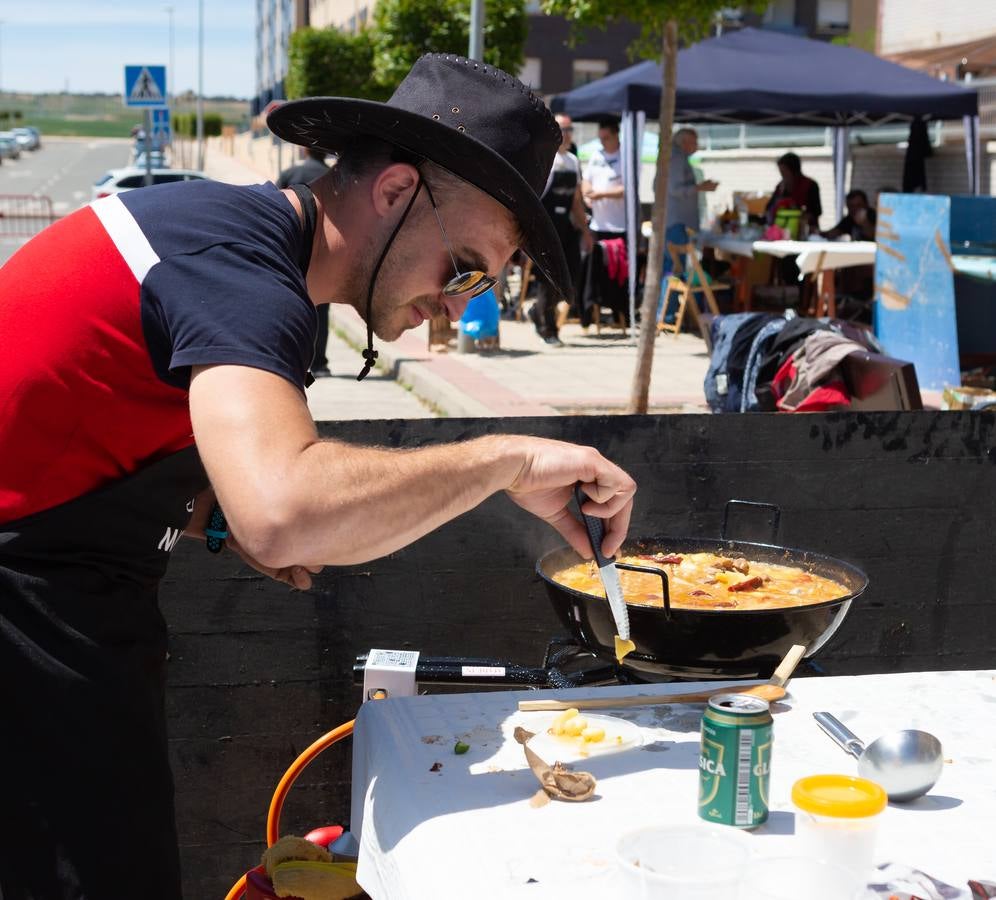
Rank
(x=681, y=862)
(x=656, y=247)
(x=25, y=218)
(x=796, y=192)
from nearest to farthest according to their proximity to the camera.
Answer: (x=681, y=862) < (x=656, y=247) < (x=796, y=192) < (x=25, y=218)

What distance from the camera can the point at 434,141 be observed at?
5.89 ft

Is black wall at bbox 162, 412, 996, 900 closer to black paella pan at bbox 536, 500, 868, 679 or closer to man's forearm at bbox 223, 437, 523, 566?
black paella pan at bbox 536, 500, 868, 679

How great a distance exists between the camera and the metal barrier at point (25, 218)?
3042cm

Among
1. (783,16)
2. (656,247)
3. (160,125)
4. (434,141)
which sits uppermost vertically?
(783,16)

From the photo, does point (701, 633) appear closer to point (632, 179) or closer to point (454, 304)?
point (454, 304)

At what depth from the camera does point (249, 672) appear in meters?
3.14

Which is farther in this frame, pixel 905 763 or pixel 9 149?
pixel 9 149

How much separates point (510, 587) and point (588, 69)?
42.6m

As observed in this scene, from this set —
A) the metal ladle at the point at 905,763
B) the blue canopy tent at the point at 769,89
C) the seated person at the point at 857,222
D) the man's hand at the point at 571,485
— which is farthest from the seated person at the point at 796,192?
the metal ladle at the point at 905,763

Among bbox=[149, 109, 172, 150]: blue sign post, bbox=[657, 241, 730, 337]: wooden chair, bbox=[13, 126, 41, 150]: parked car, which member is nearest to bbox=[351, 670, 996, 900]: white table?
bbox=[657, 241, 730, 337]: wooden chair

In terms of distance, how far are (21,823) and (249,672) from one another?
54.0 inches

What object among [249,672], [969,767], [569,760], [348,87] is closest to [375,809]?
[569,760]

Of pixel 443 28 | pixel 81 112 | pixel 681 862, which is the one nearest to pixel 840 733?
pixel 681 862

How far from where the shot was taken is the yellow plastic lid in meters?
1.45
